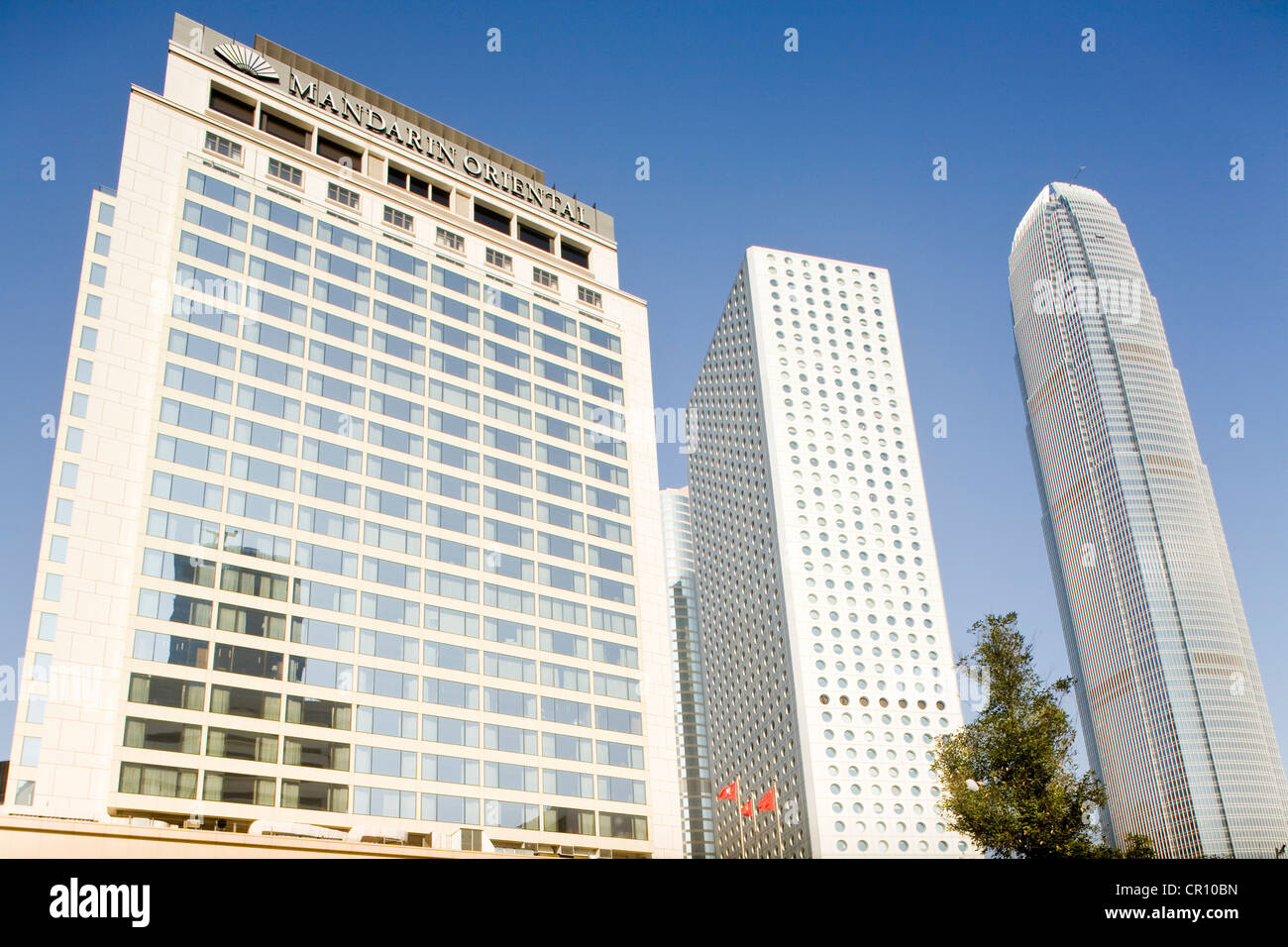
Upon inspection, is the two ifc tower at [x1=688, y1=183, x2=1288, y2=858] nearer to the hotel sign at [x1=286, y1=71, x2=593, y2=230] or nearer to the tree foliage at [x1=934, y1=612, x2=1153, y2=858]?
the hotel sign at [x1=286, y1=71, x2=593, y2=230]

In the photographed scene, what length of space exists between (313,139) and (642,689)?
49.4 meters

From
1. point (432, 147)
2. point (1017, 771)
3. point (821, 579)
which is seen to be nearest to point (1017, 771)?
point (1017, 771)

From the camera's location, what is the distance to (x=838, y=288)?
16762cm

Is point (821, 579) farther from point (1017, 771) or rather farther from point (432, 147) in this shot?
point (1017, 771)

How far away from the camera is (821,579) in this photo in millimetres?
142250

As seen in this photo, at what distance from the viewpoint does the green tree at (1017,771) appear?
4066 cm

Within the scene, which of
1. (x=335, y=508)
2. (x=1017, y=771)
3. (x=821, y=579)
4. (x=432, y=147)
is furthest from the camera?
(x=821, y=579)

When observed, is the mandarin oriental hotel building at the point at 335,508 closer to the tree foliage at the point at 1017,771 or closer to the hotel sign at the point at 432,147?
the hotel sign at the point at 432,147

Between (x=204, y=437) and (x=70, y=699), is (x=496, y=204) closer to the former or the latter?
(x=204, y=437)

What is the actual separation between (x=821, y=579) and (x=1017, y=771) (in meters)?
100

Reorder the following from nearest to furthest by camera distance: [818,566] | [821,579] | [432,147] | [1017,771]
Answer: [1017,771]
[432,147]
[821,579]
[818,566]

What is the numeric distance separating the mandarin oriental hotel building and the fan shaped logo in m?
0.17
